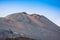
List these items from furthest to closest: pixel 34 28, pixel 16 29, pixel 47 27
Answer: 1. pixel 47 27
2. pixel 34 28
3. pixel 16 29

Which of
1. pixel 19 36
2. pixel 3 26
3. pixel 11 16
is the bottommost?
pixel 19 36

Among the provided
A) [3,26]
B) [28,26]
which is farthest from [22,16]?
[3,26]

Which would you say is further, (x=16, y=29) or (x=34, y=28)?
(x=34, y=28)

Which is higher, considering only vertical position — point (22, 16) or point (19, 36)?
point (22, 16)

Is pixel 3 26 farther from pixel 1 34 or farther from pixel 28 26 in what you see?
pixel 28 26

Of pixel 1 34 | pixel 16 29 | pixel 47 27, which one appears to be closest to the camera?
pixel 1 34

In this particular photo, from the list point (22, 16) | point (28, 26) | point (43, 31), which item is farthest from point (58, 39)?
point (22, 16)

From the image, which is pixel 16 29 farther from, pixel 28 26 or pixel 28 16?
pixel 28 16
